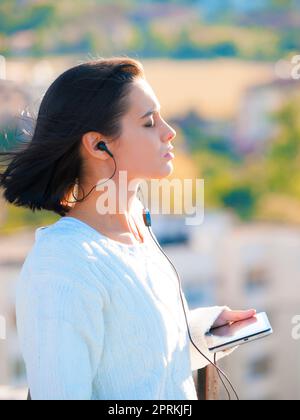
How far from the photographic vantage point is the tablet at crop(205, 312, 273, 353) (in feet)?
3.09

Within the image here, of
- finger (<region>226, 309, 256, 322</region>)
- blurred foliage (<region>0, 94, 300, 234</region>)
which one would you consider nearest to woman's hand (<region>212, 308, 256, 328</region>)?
finger (<region>226, 309, 256, 322</region>)

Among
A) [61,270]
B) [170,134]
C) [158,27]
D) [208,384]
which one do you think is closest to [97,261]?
[61,270]

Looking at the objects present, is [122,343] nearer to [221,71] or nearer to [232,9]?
[221,71]

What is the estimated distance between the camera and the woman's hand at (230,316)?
3.18 feet

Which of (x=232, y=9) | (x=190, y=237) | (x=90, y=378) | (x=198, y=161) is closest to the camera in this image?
(x=90, y=378)

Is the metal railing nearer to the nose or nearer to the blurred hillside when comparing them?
the nose

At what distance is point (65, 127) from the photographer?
0.88m

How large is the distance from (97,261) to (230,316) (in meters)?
0.20

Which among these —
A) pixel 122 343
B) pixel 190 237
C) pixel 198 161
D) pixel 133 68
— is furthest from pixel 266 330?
pixel 198 161

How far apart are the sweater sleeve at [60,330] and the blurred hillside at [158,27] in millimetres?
25331

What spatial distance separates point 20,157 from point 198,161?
74.0ft

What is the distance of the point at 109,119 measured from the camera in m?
0.89

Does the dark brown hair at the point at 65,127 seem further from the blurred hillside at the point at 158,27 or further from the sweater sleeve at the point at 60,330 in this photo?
the blurred hillside at the point at 158,27

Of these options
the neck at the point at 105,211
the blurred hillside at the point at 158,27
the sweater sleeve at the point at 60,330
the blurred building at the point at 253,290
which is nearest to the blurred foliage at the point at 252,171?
the blurred building at the point at 253,290
